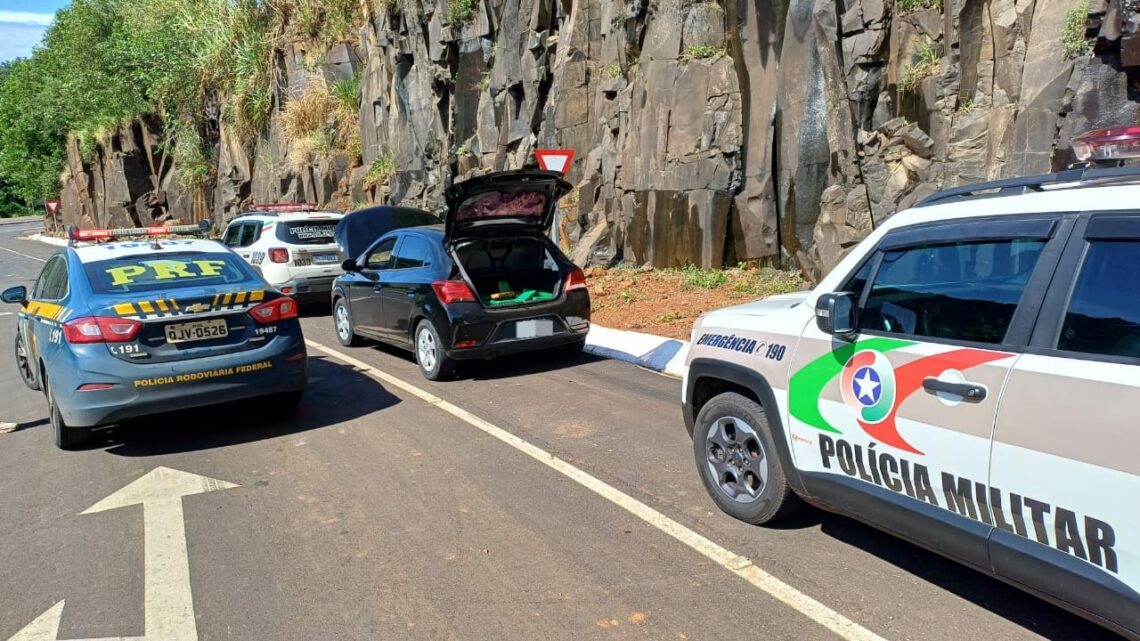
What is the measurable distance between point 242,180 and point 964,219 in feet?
122

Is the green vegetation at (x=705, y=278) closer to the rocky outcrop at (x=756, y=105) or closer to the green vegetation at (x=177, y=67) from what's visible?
the rocky outcrop at (x=756, y=105)

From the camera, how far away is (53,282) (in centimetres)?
755

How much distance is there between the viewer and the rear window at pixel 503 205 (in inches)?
341

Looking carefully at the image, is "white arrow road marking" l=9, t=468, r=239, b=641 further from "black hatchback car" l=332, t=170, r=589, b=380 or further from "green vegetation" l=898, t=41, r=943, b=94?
"green vegetation" l=898, t=41, r=943, b=94

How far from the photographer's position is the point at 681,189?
1413cm

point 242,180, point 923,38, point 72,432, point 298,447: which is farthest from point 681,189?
point 242,180

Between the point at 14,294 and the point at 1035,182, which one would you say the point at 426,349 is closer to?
the point at 14,294

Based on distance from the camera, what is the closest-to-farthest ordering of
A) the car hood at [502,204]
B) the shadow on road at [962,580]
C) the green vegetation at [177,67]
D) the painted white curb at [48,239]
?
the shadow on road at [962,580]
the car hood at [502,204]
the green vegetation at [177,67]
the painted white curb at [48,239]

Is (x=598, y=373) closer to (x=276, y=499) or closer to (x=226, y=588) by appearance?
(x=276, y=499)

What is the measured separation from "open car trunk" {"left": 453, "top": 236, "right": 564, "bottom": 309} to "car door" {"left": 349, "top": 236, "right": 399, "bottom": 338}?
49.1 inches

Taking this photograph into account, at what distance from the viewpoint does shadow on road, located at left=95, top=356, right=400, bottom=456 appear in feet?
22.3

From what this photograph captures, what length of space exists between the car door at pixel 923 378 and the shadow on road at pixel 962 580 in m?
0.53

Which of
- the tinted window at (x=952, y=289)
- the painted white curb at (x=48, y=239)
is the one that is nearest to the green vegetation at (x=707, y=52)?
the tinted window at (x=952, y=289)

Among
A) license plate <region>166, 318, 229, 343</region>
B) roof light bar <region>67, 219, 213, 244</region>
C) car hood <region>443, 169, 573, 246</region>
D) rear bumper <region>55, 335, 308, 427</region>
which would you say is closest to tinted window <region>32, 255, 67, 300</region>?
rear bumper <region>55, 335, 308, 427</region>
